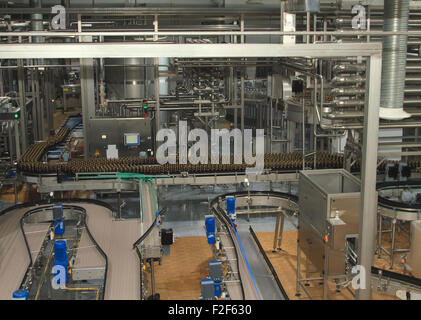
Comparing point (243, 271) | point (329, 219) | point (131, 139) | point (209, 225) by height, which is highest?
point (131, 139)

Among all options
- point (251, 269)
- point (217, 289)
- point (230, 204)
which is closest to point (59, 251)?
point (217, 289)

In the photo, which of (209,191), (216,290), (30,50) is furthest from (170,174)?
(30,50)

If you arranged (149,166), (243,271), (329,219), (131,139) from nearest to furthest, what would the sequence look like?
(243,271)
(329,219)
(149,166)
(131,139)

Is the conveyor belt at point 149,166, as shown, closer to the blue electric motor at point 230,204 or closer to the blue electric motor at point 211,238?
the blue electric motor at point 230,204

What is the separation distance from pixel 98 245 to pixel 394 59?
4.05 metres

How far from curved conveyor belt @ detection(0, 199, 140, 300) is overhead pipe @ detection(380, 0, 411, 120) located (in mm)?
3291

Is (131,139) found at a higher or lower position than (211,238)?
higher

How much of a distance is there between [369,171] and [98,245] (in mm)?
3297

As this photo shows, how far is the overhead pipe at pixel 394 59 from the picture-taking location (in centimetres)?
575

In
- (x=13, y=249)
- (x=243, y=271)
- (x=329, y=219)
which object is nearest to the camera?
(x=243, y=271)

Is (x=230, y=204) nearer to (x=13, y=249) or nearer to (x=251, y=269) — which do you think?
(x=251, y=269)

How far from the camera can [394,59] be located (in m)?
5.77

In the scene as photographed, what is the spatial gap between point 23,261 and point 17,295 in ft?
4.51

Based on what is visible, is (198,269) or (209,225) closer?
(209,225)
